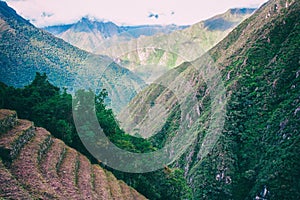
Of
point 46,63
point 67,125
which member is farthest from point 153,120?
point 46,63

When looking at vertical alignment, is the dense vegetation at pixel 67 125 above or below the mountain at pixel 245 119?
below

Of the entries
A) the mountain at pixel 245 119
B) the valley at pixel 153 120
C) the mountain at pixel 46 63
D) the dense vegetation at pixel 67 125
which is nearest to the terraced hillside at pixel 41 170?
the valley at pixel 153 120

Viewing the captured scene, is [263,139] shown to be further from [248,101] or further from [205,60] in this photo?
[205,60]

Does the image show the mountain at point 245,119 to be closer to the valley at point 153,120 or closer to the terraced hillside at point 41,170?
the valley at point 153,120

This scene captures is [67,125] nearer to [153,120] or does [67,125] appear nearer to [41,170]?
[41,170]

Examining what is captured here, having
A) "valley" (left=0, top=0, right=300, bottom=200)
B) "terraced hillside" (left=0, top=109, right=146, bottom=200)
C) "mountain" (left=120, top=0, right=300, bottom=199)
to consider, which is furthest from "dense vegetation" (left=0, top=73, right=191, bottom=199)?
"mountain" (left=120, top=0, right=300, bottom=199)

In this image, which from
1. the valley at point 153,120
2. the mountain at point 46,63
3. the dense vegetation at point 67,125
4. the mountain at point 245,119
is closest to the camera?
the valley at point 153,120

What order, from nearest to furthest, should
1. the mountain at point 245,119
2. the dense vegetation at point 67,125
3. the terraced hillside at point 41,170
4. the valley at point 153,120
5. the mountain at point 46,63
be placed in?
the terraced hillside at point 41,170 → the valley at point 153,120 → the dense vegetation at point 67,125 → the mountain at point 245,119 → the mountain at point 46,63

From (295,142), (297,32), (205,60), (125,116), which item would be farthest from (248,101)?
(125,116)
